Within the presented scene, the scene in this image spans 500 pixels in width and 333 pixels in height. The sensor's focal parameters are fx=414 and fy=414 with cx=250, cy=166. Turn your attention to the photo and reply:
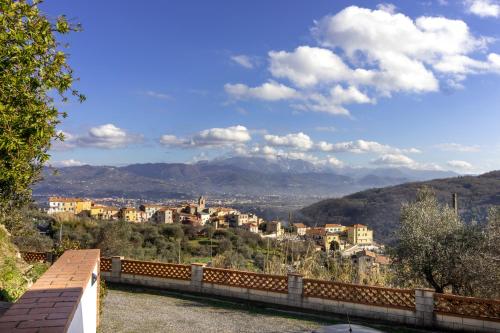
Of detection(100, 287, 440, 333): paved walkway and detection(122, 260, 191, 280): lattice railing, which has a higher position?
detection(122, 260, 191, 280): lattice railing

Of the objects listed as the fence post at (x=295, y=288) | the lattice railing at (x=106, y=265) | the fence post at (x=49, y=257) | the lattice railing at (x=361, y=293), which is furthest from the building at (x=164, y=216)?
the lattice railing at (x=361, y=293)

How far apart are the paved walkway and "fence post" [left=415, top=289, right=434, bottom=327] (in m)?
0.49

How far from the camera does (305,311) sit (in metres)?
12.5

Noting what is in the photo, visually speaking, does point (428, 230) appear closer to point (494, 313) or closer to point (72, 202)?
point (494, 313)

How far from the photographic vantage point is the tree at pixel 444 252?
1223 centimetres

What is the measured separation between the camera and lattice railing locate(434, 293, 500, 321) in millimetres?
9906

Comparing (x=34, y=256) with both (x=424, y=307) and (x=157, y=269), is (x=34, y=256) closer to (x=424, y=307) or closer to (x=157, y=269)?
(x=157, y=269)

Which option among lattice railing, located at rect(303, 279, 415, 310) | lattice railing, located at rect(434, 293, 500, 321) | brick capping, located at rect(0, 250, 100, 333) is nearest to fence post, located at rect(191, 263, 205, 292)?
lattice railing, located at rect(303, 279, 415, 310)

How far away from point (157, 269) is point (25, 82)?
1055 centimetres

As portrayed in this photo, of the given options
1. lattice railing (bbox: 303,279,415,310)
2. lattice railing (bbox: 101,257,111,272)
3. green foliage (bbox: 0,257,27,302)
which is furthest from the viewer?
lattice railing (bbox: 101,257,111,272)

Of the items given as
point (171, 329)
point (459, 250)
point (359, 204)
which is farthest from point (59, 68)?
point (359, 204)

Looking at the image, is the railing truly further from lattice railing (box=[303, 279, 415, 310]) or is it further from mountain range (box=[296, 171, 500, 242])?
mountain range (box=[296, 171, 500, 242])

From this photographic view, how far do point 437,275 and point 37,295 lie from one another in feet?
41.9

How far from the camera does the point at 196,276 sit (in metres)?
14.5
